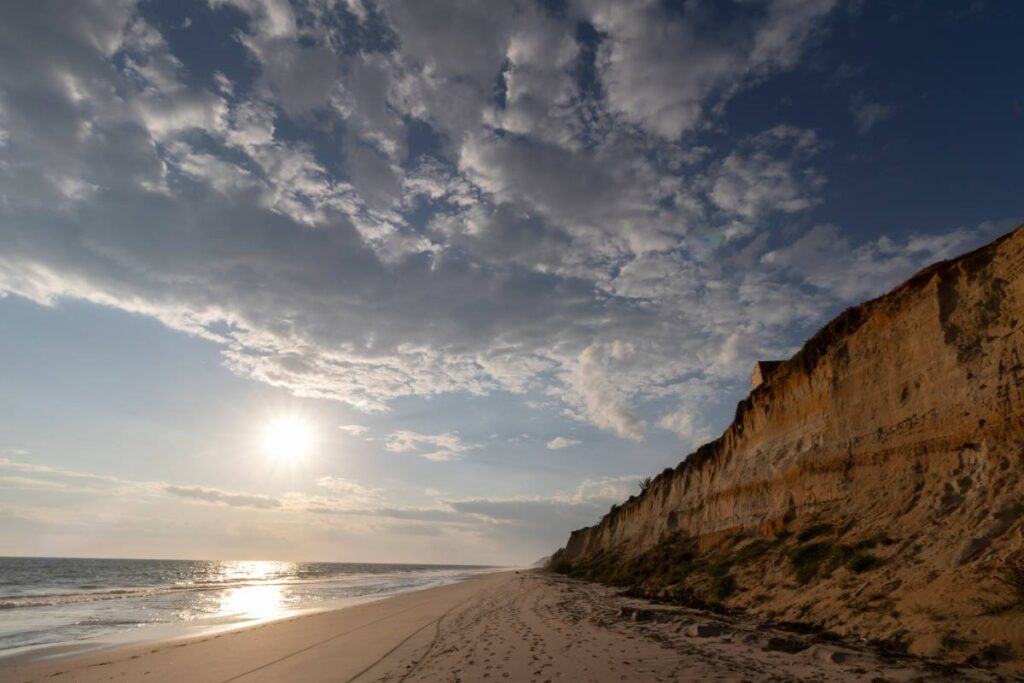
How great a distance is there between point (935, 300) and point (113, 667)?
74.1 feet

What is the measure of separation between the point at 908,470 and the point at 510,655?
37.0ft

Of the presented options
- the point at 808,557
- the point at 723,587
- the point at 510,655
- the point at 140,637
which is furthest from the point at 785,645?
the point at 140,637

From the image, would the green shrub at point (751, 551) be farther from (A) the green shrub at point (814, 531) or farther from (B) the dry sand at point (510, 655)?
(B) the dry sand at point (510, 655)

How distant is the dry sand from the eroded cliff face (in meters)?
1.71

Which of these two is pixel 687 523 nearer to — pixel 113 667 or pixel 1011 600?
pixel 1011 600

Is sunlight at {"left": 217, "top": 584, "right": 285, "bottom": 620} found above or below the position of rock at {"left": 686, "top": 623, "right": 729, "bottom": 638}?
below

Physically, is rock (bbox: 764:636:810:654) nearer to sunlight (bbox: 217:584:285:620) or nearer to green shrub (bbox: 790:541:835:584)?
green shrub (bbox: 790:541:835:584)

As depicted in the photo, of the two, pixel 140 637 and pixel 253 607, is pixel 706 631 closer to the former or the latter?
pixel 140 637

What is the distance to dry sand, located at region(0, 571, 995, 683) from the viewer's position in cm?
913

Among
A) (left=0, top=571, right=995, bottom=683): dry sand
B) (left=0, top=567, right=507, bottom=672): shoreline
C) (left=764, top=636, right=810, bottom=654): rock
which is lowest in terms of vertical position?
(left=0, top=567, right=507, bottom=672): shoreline

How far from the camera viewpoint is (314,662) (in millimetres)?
12445

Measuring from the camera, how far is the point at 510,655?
11562 mm

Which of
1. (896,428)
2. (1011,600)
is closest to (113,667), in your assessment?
(1011,600)

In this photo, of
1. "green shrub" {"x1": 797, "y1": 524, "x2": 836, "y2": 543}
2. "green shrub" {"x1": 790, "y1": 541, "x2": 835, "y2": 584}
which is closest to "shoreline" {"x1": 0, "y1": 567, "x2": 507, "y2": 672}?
"green shrub" {"x1": 790, "y1": 541, "x2": 835, "y2": 584}
